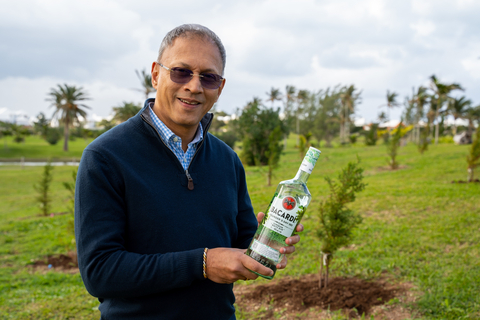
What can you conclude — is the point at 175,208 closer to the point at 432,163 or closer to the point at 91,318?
the point at 91,318

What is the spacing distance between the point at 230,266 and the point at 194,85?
1.04m

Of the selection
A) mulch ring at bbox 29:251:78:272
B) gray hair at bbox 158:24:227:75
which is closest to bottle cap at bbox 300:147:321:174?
gray hair at bbox 158:24:227:75

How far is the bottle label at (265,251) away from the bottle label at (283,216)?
10 cm

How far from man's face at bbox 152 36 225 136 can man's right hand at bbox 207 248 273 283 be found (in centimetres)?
82

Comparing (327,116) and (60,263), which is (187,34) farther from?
(327,116)

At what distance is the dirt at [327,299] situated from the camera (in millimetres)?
4627

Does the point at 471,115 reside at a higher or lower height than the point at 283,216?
higher

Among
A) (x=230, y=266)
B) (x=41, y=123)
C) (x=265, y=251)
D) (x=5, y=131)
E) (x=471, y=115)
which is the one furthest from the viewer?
(x=41, y=123)

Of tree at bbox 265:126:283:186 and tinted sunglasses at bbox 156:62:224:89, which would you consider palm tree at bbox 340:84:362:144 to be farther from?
tinted sunglasses at bbox 156:62:224:89

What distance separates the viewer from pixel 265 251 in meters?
1.74

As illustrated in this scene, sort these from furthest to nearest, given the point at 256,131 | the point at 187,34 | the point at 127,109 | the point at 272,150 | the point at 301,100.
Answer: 1. the point at 301,100
2. the point at 127,109
3. the point at 256,131
4. the point at 272,150
5. the point at 187,34

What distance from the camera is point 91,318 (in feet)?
16.0

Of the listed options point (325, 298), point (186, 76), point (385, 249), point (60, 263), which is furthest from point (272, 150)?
point (186, 76)

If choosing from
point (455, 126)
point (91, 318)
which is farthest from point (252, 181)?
point (455, 126)
